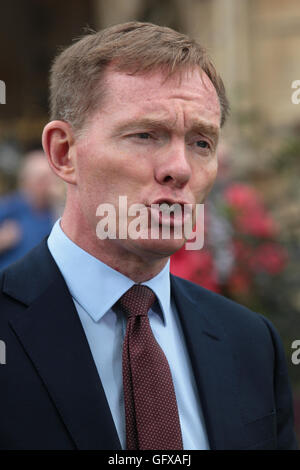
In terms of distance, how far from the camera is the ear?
197 cm

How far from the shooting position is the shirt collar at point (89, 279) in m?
1.92

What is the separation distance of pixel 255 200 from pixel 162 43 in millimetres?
3594

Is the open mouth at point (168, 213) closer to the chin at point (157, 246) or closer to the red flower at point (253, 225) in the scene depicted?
the chin at point (157, 246)

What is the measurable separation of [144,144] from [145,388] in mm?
629

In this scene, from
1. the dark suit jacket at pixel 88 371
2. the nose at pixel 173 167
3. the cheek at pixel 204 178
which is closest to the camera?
the dark suit jacket at pixel 88 371

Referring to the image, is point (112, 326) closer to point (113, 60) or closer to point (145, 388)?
point (145, 388)

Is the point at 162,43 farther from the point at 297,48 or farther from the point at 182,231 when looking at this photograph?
the point at 297,48

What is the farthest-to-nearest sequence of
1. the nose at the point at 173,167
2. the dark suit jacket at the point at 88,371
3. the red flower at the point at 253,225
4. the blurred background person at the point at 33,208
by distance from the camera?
the blurred background person at the point at 33,208, the red flower at the point at 253,225, the nose at the point at 173,167, the dark suit jacket at the point at 88,371

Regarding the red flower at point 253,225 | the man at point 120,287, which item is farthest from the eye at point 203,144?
the red flower at point 253,225

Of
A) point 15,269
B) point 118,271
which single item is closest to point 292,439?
point 118,271

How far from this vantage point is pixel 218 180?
5449 millimetres

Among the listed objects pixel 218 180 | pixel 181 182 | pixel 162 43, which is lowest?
pixel 218 180

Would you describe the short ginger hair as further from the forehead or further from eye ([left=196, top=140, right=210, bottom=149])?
eye ([left=196, top=140, right=210, bottom=149])
